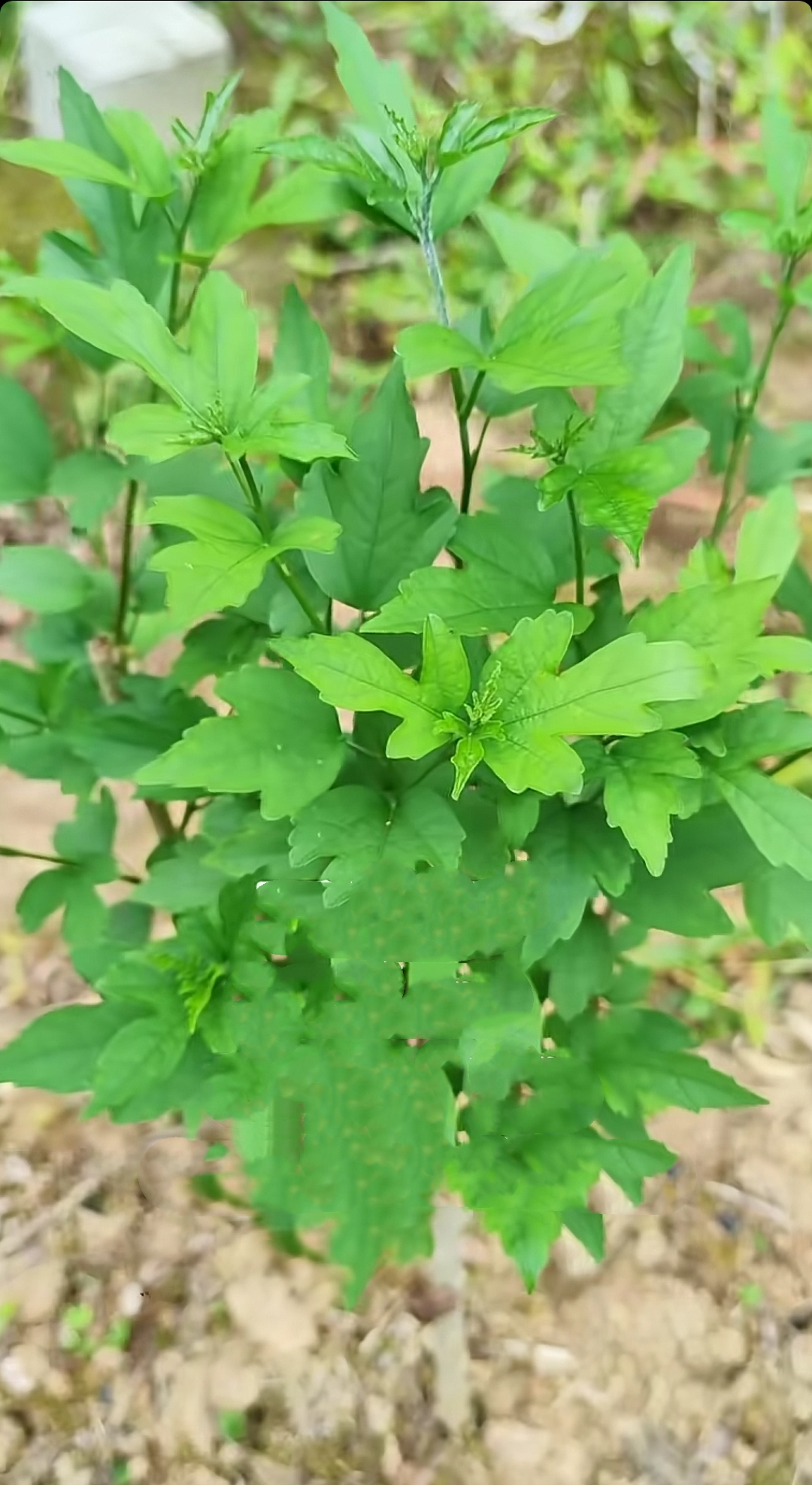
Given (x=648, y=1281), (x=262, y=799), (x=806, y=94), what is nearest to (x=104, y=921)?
(x=262, y=799)

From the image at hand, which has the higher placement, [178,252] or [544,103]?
[544,103]

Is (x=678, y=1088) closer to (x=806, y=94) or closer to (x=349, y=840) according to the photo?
(x=349, y=840)

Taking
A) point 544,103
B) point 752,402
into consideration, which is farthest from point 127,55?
point 752,402

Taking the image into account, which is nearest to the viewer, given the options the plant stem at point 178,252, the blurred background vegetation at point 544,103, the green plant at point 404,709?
the green plant at point 404,709

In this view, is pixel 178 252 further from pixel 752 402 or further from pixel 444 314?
pixel 752 402

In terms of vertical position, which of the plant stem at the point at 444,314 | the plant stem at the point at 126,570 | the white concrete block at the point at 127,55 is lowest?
the plant stem at the point at 126,570

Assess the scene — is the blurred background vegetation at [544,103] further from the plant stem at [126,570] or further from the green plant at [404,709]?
the green plant at [404,709]

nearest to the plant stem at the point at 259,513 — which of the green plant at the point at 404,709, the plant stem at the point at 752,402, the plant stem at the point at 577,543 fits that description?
the green plant at the point at 404,709

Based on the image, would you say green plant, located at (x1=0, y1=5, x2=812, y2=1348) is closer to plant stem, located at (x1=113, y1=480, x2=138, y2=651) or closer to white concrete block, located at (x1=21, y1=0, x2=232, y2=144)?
plant stem, located at (x1=113, y1=480, x2=138, y2=651)
